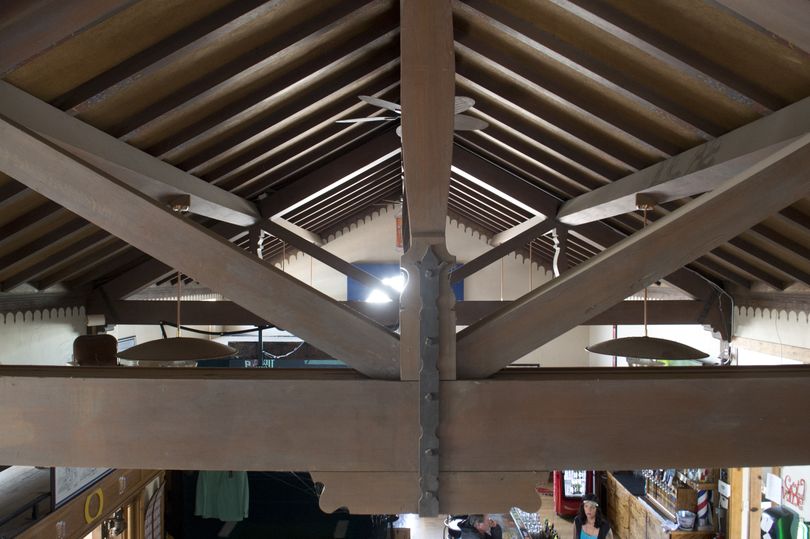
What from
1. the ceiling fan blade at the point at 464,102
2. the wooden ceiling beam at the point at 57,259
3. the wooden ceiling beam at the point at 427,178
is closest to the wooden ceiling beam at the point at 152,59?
the ceiling fan blade at the point at 464,102

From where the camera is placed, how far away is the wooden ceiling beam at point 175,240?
6.54ft

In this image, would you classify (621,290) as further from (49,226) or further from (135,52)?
(49,226)

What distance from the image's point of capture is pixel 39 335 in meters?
6.06

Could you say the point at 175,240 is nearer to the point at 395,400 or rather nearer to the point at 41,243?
the point at 395,400

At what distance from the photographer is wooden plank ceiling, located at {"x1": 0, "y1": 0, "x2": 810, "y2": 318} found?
2816 millimetres

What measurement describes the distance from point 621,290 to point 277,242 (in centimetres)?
1014

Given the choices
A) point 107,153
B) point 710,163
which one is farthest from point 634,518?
point 107,153

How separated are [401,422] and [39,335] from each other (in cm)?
532

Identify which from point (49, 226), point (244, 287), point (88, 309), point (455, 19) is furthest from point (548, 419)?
point (88, 309)

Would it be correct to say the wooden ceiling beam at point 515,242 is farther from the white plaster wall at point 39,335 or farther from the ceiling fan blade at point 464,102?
the white plaster wall at point 39,335

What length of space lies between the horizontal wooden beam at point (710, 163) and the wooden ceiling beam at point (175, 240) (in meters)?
2.20

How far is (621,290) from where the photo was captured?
2000mm

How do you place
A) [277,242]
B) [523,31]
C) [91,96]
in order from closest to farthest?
[91,96] → [523,31] → [277,242]

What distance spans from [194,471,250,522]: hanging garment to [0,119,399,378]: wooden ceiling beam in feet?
27.8
